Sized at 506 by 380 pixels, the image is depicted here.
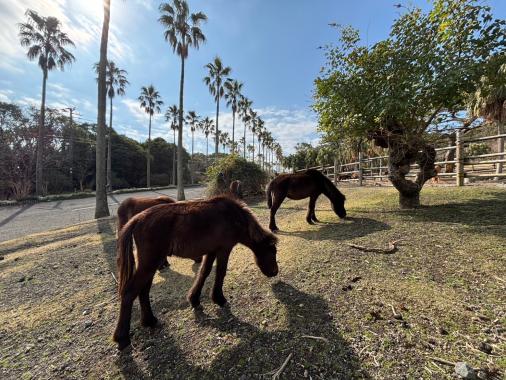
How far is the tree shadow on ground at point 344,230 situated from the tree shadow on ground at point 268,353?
7.67 ft

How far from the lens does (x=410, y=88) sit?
16.1ft

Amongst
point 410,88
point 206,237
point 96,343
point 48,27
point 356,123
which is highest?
point 48,27

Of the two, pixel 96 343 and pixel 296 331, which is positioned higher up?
pixel 296 331

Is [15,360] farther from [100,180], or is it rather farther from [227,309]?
[100,180]

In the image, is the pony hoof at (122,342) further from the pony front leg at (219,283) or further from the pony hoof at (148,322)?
the pony front leg at (219,283)

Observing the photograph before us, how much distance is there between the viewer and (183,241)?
2.57 metres

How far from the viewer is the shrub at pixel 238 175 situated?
43.6 feet

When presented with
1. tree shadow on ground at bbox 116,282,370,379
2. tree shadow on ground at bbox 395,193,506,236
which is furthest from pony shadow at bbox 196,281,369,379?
tree shadow on ground at bbox 395,193,506,236

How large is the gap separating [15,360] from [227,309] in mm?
2241

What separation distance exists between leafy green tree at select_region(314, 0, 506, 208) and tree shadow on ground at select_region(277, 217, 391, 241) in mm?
1649

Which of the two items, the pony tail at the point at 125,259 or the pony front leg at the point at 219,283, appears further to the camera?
the pony front leg at the point at 219,283

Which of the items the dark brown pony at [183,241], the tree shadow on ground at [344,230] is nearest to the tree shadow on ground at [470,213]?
the tree shadow on ground at [344,230]

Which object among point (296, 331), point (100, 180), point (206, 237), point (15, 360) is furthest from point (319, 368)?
point (100, 180)

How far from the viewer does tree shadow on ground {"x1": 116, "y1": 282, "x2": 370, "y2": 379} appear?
75.5 inches
